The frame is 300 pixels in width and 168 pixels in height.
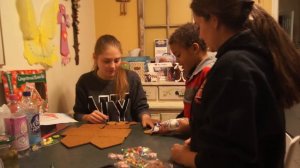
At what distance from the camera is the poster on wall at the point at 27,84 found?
125 cm

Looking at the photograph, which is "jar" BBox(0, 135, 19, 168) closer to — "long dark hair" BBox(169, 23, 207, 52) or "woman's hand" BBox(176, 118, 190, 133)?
"woman's hand" BBox(176, 118, 190, 133)

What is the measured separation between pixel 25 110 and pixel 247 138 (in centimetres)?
86

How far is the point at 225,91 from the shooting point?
0.65 meters

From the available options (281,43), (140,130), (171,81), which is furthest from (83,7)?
(281,43)

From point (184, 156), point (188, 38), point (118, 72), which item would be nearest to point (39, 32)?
point (118, 72)

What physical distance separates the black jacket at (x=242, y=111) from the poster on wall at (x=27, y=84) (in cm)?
93

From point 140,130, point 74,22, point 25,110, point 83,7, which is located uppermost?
point 83,7

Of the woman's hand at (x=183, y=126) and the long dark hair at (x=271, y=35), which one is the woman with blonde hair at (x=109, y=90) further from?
the long dark hair at (x=271, y=35)

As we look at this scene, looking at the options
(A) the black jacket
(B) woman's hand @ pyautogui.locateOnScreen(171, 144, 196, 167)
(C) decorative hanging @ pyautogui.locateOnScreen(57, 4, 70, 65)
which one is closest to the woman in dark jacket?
(A) the black jacket

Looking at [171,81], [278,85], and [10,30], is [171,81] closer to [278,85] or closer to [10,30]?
[10,30]

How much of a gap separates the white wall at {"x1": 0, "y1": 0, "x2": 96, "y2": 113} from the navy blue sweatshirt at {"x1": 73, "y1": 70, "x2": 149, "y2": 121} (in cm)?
21

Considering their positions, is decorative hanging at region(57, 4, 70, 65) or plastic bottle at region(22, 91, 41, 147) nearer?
plastic bottle at region(22, 91, 41, 147)

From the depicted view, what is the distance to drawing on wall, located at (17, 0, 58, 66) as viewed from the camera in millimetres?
1473

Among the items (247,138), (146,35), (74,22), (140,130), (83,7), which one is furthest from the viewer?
(146,35)
